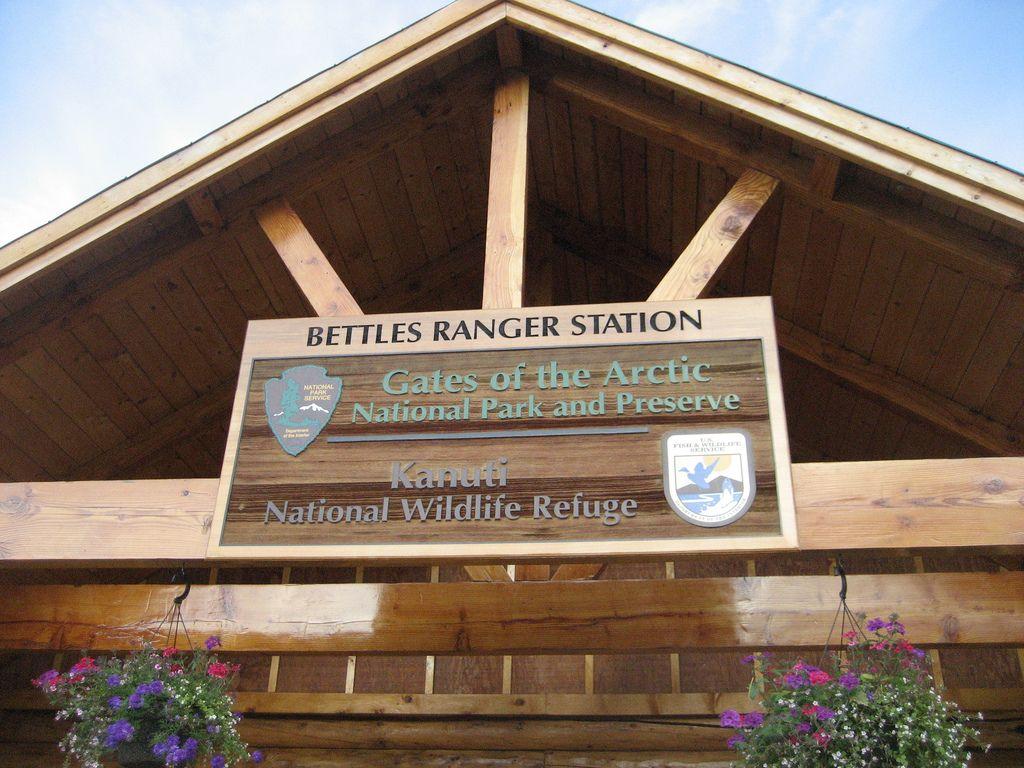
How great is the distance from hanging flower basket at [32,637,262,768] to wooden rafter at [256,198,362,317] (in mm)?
1588

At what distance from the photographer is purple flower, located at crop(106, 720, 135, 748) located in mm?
3436

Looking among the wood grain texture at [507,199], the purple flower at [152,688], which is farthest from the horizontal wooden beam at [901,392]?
the purple flower at [152,688]

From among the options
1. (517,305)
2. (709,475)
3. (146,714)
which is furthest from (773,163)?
(146,714)

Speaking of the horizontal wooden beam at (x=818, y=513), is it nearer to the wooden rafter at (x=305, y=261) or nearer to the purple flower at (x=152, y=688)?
the purple flower at (x=152, y=688)

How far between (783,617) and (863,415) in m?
2.37

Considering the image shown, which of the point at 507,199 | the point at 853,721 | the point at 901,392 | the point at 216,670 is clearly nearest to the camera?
the point at 853,721

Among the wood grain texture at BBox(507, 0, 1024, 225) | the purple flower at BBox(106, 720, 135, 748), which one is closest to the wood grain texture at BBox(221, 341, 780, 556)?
the purple flower at BBox(106, 720, 135, 748)

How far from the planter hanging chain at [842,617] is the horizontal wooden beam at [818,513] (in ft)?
1.07

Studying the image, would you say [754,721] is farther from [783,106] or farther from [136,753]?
[783,106]

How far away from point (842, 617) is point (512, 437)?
1.53 meters

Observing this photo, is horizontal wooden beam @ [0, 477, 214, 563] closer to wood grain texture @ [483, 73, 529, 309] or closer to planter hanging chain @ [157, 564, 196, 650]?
planter hanging chain @ [157, 564, 196, 650]

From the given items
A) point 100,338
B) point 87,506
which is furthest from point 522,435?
point 100,338

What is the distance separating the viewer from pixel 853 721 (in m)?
3.23

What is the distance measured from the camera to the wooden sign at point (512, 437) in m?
3.40
